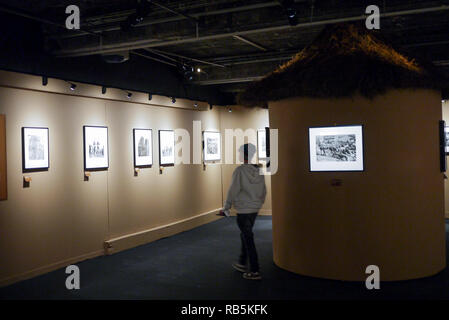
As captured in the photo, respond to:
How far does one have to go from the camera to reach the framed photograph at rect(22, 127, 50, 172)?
690 cm

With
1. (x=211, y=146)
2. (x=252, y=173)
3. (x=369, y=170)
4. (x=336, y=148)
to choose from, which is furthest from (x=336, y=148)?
(x=211, y=146)

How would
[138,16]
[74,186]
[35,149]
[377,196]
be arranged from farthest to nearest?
1. [74,186]
2. [35,149]
3. [377,196]
4. [138,16]

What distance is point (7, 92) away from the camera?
6668 mm

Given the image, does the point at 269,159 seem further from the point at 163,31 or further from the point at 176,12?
the point at 176,12

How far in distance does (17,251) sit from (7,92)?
7.48 ft

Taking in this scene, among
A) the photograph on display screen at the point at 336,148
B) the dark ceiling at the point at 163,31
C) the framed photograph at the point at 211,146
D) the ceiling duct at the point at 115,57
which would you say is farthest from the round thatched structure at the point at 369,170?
the framed photograph at the point at 211,146

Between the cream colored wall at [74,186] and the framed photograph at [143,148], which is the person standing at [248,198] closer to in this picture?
the cream colored wall at [74,186]

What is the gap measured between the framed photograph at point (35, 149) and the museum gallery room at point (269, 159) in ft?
0.08

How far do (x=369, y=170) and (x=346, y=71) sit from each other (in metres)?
1.36

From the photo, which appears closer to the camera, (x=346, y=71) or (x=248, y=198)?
(x=346, y=71)

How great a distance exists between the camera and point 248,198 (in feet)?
21.5

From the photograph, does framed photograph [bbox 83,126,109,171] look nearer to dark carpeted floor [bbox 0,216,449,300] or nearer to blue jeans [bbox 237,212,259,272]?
dark carpeted floor [bbox 0,216,449,300]

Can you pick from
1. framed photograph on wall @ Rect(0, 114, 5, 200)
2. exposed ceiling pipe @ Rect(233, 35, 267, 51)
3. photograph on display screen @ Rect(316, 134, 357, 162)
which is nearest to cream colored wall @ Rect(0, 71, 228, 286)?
framed photograph on wall @ Rect(0, 114, 5, 200)
